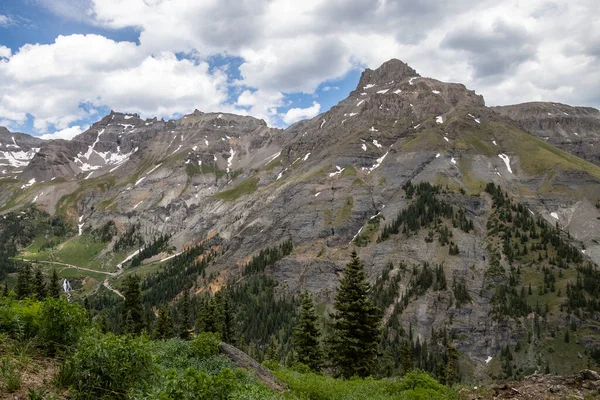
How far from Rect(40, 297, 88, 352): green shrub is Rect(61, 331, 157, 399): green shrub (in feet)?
7.63

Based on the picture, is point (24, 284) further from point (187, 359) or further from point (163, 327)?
point (187, 359)

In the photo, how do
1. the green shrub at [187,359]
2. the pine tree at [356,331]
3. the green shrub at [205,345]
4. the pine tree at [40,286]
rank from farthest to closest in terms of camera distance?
the pine tree at [40,286], the pine tree at [356,331], the green shrub at [205,345], the green shrub at [187,359]

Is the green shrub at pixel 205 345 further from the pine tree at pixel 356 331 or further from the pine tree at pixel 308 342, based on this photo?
the pine tree at pixel 308 342

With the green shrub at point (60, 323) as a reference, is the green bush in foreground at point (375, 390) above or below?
below

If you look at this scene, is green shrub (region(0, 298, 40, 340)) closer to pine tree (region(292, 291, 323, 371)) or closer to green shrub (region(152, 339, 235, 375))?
green shrub (region(152, 339, 235, 375))

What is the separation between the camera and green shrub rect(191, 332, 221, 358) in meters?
18.0

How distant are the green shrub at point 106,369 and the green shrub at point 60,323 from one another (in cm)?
232

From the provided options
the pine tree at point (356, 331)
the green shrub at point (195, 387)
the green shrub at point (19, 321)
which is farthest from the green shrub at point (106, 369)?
the pine tree at point (356, 331)

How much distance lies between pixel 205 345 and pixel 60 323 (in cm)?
→ 797

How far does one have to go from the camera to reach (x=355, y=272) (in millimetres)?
38031

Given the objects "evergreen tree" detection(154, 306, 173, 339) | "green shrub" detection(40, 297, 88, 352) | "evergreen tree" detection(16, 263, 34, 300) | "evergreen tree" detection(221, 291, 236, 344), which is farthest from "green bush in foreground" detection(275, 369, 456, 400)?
"evergreen tree" detection(16, 263, 34, 300)

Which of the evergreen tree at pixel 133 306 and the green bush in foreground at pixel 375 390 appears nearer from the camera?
the green bush in foreground at pixel 375 390

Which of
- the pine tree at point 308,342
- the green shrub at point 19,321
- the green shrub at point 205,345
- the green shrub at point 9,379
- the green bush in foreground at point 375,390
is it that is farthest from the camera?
the pine tree at point 308,342

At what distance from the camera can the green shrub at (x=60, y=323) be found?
11461 mm
